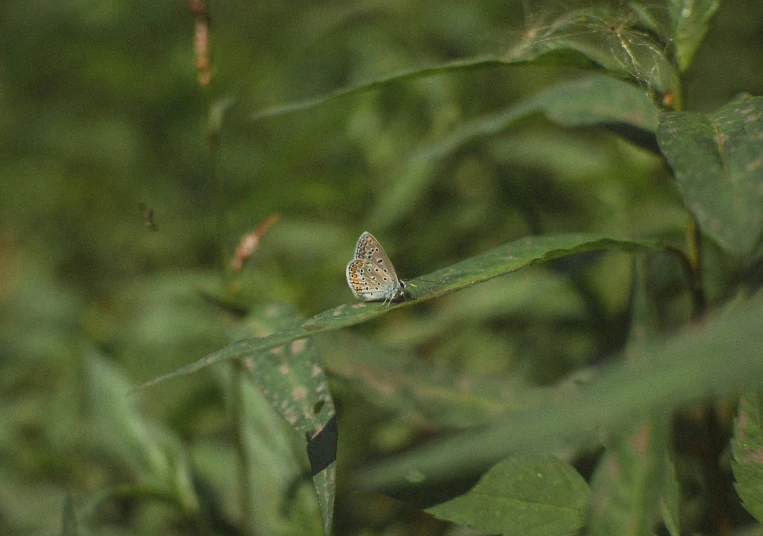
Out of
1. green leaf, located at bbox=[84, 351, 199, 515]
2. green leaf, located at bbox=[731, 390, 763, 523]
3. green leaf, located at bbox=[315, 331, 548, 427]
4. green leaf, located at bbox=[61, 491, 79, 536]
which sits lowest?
green leaf, located at bbox=[84, 351, 199, 515]

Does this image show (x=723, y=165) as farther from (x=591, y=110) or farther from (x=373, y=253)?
(x=373, y=253)

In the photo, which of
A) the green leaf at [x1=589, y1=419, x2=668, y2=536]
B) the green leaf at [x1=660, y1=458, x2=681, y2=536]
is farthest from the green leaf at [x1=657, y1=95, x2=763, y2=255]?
the green leaf at [x1=660, y1=458, x2=681, y2=536]

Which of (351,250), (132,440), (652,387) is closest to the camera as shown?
(652,387)

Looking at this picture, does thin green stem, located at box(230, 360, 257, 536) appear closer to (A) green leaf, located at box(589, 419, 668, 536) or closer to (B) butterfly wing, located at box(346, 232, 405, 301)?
(B) butterfly wing, located at box(346, 232, 405, 301)

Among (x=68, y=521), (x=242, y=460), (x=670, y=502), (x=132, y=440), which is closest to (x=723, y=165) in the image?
(x=670, y=502)

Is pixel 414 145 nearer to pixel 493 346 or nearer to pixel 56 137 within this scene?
pixel 493 346

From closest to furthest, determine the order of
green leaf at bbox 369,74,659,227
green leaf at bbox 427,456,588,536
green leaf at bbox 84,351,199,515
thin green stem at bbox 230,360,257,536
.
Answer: green leaf at bbox 427,456,588,536 < green leaf at bbox 369,74,659,227 < thin green stem at bbox 230,360,257,536 < green leaf at bbox 84,351,199,515

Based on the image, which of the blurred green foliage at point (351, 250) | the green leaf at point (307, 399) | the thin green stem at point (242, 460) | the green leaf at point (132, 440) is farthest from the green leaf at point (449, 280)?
the green leaf at point (132, 440)
